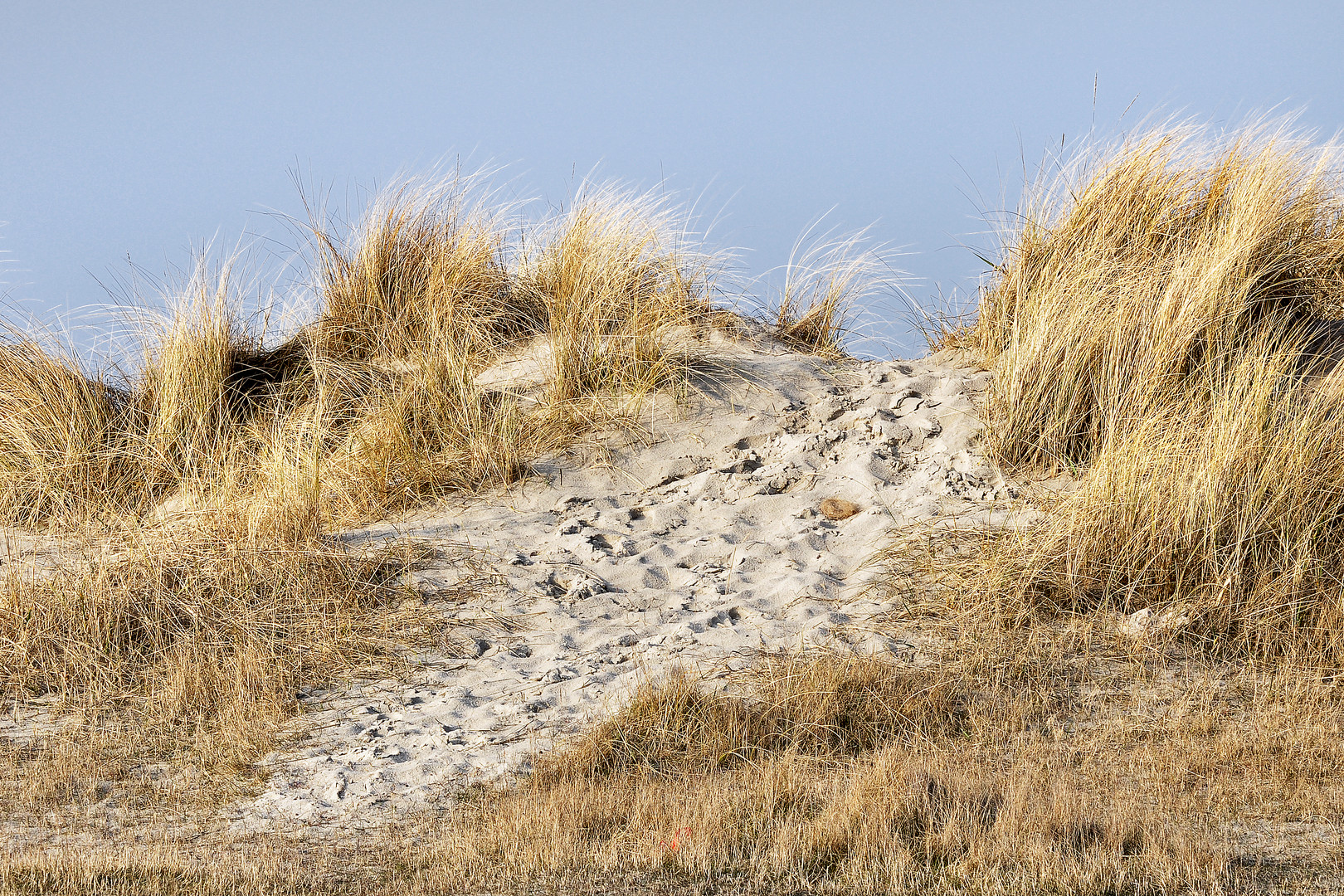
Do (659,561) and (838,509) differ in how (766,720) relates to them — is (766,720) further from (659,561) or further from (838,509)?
(838,509)

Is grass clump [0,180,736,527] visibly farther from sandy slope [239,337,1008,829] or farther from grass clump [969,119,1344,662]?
grass clump [969,119,1344,662]

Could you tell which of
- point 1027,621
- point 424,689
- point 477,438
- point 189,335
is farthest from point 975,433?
point 189,335

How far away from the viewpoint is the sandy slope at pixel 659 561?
12.8 feet

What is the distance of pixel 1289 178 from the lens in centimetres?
674

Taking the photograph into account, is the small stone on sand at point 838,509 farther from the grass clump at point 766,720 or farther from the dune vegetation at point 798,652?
the grass clump at point 766,720

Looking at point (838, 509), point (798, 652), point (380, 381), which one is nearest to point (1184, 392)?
point (838, 509)

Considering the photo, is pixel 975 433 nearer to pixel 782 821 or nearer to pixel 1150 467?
pixel 1150 467

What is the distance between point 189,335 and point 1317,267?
283 inches

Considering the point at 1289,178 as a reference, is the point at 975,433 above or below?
below

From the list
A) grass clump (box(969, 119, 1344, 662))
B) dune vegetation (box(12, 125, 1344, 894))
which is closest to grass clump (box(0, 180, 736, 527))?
dune vegetation (box(12, 125, 1344, 894))

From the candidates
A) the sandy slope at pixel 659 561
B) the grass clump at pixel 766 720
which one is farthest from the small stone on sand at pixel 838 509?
the grass clump at pixel 766 720

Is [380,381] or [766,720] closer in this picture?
[766,720]

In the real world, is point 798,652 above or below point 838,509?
below

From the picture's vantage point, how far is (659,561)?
529cm
